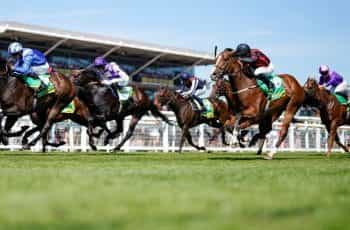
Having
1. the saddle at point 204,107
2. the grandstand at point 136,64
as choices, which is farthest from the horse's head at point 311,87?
the grandstand at point 136,64

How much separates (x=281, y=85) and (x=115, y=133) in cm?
639

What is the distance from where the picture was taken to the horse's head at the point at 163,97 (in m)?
17.9

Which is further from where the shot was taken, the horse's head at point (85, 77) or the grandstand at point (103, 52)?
the grandstand at point (103, 52)

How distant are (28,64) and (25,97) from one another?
0.56 m

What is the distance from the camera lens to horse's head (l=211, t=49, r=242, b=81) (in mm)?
10719

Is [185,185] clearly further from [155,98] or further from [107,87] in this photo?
[155,98]

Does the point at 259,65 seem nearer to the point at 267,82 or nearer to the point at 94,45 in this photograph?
the point at 267,82

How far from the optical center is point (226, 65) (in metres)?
10.8

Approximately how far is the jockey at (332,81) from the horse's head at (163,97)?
4331 millimetres

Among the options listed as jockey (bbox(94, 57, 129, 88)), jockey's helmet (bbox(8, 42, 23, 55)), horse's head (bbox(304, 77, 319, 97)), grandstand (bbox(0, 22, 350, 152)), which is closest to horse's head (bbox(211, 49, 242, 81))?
jockey's helmet (bbox(8, 42, 23, 55))

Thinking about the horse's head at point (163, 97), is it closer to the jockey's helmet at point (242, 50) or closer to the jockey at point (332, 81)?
the jockey at point (332, 81)

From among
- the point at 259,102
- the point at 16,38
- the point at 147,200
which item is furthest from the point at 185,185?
the point at 16,38

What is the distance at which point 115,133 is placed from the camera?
16953 millimetres

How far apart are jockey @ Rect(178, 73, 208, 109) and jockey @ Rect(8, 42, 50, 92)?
22.1ft
